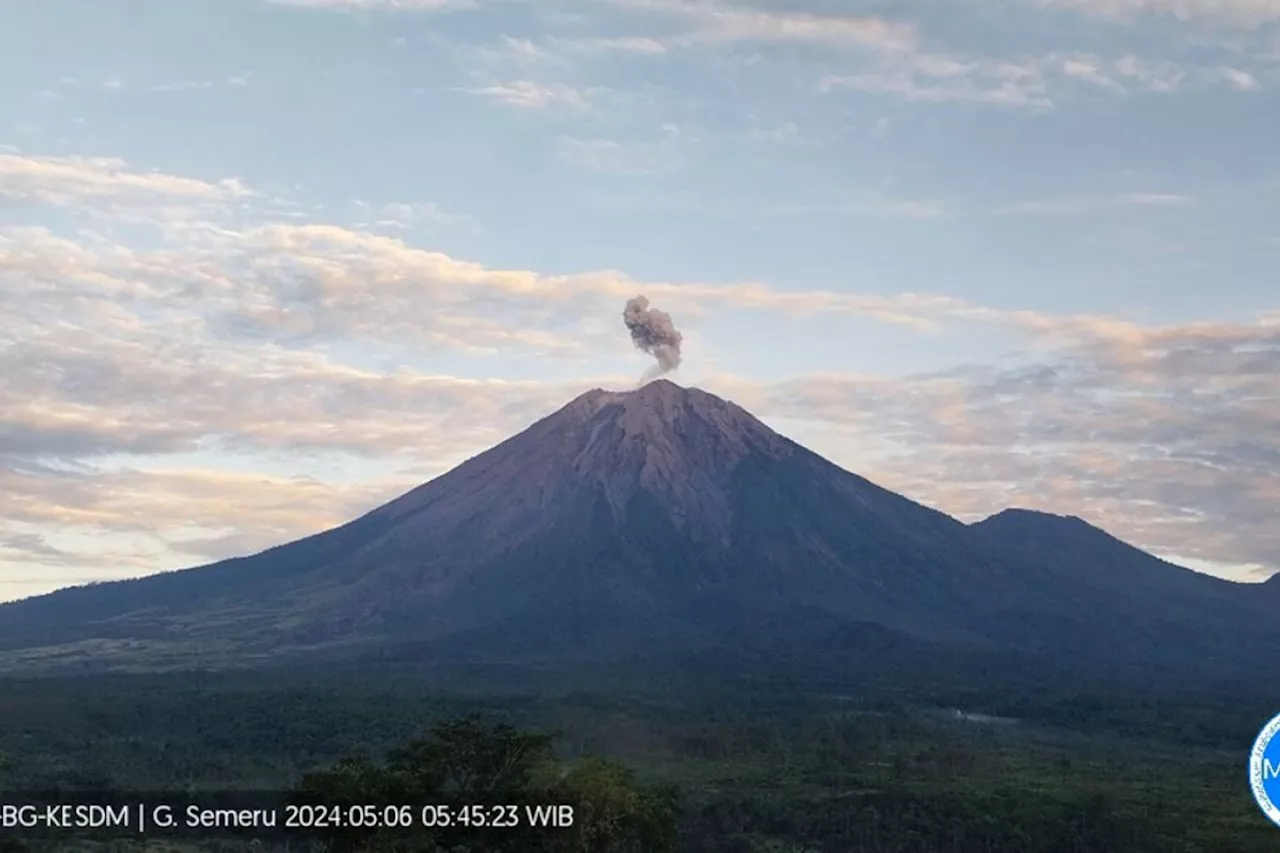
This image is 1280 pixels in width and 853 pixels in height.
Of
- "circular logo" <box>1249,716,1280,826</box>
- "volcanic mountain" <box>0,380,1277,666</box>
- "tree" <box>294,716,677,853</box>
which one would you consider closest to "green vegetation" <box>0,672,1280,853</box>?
"tree" <box>294,716,677,853</box>

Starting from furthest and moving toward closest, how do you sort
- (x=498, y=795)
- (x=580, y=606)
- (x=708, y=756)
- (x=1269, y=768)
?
1. (x=580, y=606)
2. (x=708, y=756)
3. (x=498, y=795)
4. (x=1269, y=768)

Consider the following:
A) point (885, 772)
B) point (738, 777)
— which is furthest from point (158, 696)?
point (885, 772)

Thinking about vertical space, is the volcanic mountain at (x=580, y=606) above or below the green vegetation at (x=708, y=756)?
above

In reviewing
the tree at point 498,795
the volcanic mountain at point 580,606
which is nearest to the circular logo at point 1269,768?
the tree at point 498,795

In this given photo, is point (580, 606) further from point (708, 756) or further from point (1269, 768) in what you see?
point (1269, 768)

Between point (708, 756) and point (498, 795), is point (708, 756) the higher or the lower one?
the lower one

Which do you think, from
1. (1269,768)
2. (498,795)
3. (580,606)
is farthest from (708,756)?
(580,606)

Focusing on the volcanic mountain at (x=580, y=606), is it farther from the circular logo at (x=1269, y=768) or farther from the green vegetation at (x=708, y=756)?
the circular logo at (x=1269, y=768)
